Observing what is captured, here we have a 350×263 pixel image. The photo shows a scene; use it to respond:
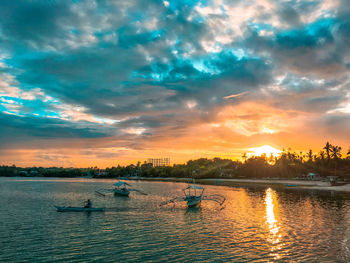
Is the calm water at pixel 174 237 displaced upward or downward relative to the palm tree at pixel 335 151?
downward

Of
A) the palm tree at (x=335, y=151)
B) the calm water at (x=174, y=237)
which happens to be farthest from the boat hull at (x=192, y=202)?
the palm tree at (x=335, y=151)

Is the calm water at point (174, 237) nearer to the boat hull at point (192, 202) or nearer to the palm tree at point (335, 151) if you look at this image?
the boat hull at point (192, 202)

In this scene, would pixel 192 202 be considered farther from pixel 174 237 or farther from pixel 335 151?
pixel 335 151

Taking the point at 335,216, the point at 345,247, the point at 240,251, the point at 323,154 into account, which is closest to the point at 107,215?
the point at 240,251

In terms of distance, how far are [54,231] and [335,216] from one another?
1826 inches

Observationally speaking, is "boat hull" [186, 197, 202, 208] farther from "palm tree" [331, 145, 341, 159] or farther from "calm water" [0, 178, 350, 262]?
"palm tree" [331, 145, 341, 159]

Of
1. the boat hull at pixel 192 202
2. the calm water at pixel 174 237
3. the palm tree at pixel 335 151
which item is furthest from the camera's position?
the palm tree at pixel 335 151

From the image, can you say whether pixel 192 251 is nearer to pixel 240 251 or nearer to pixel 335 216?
pixel 240 251

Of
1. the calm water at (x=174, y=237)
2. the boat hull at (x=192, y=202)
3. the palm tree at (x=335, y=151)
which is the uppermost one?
the palm tree at (x=335, y=151)

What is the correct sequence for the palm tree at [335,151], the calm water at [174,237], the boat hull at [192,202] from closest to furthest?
the calm water at [174,237], the boat hull at [192,202], the palm tree at [335,151]

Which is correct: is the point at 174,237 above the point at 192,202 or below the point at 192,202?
below

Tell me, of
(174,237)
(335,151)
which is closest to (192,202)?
(174,237)

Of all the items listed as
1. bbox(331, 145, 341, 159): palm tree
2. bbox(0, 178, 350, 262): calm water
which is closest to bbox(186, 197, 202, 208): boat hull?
bbox(0, 178, 350, 262): calm water

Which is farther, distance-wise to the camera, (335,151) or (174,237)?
(335,151)
